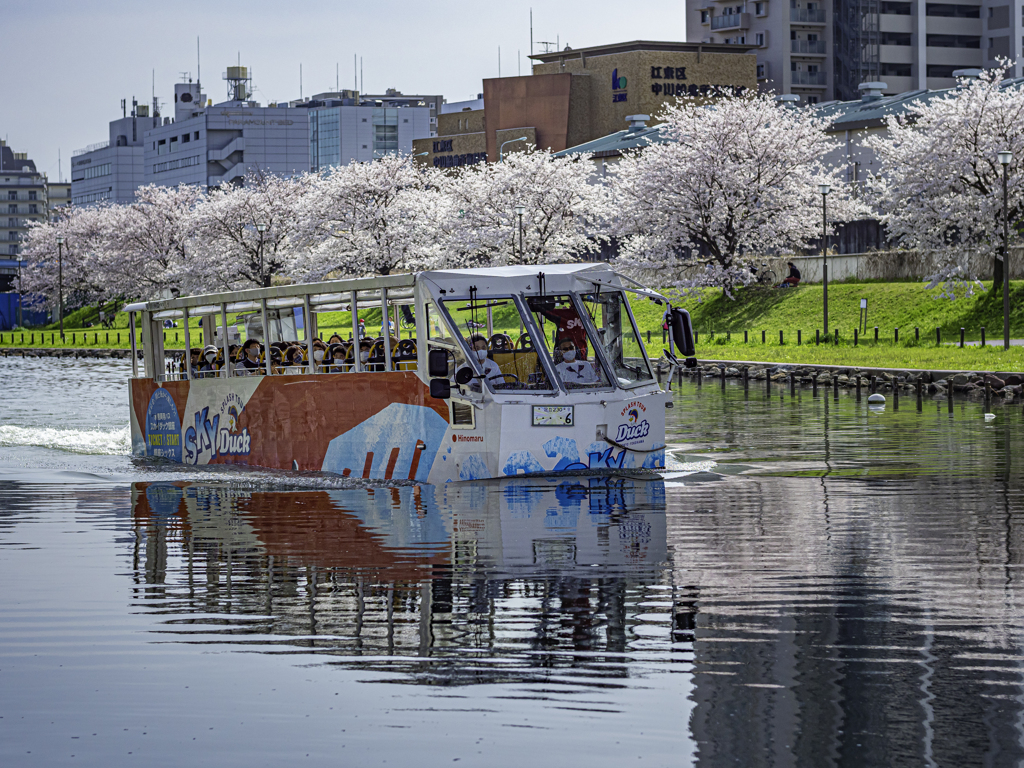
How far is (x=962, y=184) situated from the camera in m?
59.5

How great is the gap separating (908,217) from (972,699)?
55.4 metres

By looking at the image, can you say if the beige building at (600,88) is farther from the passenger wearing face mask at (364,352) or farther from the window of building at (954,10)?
the passenger wearing face mask at (364,352)

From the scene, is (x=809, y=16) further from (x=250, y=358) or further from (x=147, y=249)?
(x=250, y=358)

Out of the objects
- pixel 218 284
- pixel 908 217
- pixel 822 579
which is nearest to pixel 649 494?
pixel 822 579

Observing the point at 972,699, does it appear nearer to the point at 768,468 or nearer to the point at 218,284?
the point at 768,468

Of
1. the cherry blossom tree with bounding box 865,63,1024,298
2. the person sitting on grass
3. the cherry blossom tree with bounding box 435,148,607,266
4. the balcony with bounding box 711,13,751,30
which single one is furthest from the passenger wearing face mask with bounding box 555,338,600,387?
the balcony with bounding box 711,13,751,30

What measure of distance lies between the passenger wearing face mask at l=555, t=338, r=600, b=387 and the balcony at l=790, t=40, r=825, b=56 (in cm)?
11865

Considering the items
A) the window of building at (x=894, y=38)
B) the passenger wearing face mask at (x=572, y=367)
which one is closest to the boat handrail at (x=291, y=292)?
the passenger wearing face mask at (x=572, y=367)

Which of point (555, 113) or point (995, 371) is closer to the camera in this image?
point (995, 371)

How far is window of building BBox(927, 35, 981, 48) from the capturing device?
127m

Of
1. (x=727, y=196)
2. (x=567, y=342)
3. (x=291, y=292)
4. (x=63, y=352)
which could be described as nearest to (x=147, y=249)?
(x=63, y=352)

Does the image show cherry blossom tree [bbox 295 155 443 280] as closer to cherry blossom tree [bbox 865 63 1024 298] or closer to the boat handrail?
cherry blossom tree [bbox 865 63 1024 298]

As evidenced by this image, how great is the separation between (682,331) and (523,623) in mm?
8762

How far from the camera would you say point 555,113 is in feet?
413
